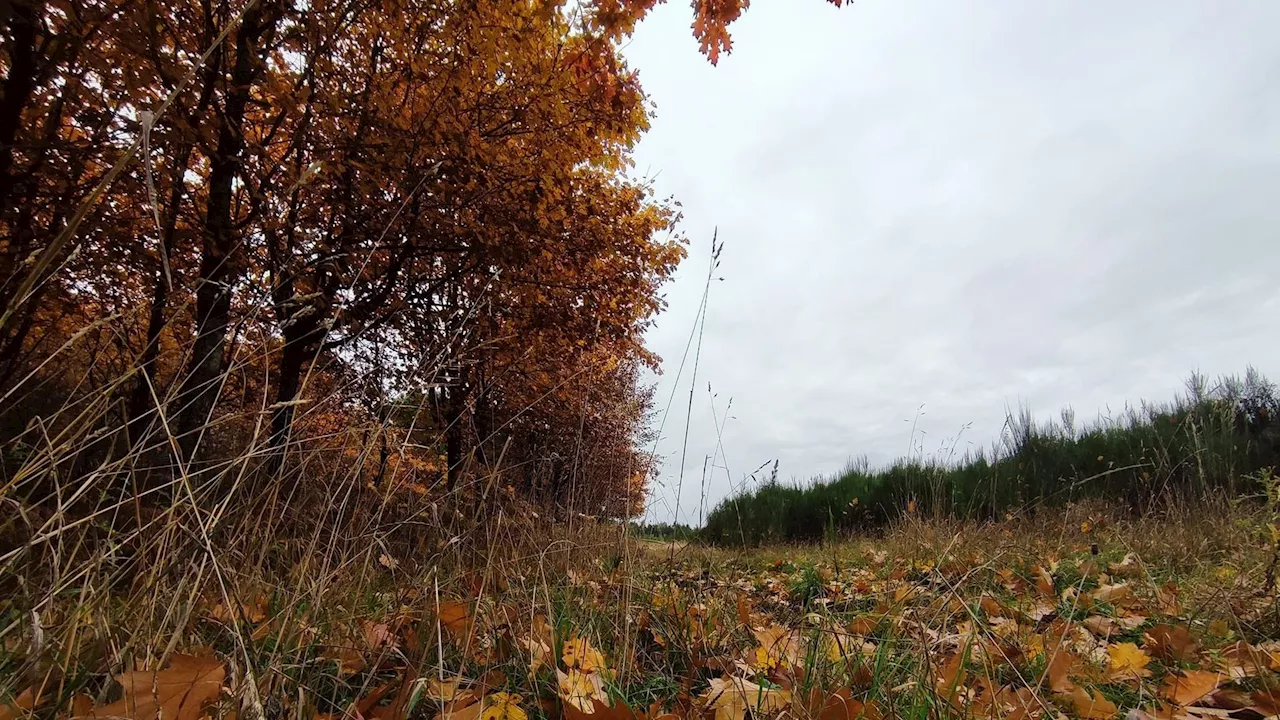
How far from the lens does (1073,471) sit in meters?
7.34

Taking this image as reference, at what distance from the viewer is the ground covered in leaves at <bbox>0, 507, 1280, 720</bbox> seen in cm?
109

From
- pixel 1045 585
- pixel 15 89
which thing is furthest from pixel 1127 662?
pixel 15 89

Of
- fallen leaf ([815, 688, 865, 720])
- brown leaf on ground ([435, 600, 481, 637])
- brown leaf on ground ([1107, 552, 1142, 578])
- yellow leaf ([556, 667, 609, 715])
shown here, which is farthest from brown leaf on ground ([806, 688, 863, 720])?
brown leaf on ground ([1107, 552, 1142, 578])

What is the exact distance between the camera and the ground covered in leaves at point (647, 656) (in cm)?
109

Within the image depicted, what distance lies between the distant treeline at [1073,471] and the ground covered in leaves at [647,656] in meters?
2.79

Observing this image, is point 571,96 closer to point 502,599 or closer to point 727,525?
point 502,599

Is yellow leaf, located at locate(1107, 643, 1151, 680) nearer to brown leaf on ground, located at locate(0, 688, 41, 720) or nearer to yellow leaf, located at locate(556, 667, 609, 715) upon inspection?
yellow leaf, located at locate(556, 667, 609, 715)

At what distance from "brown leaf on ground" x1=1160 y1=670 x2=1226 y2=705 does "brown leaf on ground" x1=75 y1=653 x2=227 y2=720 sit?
1874 mm

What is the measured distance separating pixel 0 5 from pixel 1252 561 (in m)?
4.62

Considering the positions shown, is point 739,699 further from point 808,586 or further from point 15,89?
point 15,89

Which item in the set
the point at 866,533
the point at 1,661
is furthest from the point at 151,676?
the point at 866,533

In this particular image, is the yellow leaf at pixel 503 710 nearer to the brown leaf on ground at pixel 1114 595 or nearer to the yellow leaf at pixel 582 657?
the yellow leaf at pixel 582 657

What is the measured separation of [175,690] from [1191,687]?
203 cm

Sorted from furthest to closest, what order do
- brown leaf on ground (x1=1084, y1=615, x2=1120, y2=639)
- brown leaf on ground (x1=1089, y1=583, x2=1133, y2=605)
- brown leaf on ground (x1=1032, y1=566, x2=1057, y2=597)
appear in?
brown leaf on ground (x1=1032, y1=566, x2=1057, y2=597) < brown leaf on ground (x1=1089, y1=583, x2=1133, y2=605) < brown leaf on ground (x1=1084, y1=615, x2=1120, y2=639)
